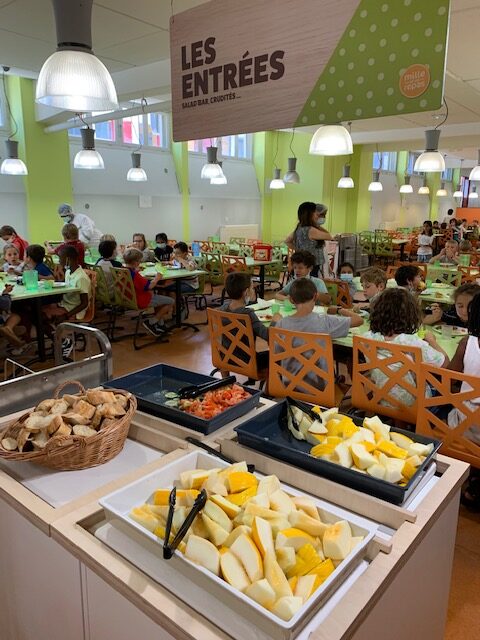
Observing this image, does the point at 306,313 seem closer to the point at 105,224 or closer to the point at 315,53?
the point at 315,53

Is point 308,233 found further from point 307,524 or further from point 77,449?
point 307,524

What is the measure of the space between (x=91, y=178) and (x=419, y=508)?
8524 mm

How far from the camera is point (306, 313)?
2850 millimetres

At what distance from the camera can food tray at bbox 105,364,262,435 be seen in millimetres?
1570

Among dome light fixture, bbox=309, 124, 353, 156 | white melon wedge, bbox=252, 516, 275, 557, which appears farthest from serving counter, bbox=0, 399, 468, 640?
dome light fixture, bbox=309, 124, 353, 156

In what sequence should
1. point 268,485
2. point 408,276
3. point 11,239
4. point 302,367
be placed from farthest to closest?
point 11,239 < point 408,276 < point 302,367 < point 268,485

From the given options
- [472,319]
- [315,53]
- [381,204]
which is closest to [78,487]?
[315,53]

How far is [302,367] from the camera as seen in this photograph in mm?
2678

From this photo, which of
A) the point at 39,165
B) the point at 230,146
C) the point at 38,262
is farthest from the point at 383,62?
the point at 230,146

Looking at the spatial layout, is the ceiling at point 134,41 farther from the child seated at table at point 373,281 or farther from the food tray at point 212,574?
the food tray at point 212,574

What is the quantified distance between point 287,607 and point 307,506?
29cm

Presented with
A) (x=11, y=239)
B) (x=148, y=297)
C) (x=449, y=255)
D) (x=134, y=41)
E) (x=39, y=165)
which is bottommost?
(x=148, y=297)

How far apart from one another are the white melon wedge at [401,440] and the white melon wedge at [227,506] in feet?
1.81

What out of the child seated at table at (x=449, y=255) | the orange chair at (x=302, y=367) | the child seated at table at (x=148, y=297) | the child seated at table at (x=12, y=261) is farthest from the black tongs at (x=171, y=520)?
the child seated at table at (x=449, y=255)
